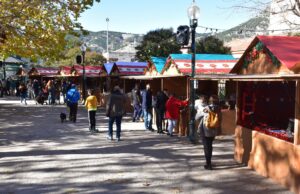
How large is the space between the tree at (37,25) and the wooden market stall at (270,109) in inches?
432

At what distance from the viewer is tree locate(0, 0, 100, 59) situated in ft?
55.5

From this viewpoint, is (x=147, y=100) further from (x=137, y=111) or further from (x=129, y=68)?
(x=129, y=68)

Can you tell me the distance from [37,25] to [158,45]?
3645cm

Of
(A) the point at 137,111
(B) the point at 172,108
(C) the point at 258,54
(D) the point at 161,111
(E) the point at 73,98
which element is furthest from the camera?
(A) the point at 137,111

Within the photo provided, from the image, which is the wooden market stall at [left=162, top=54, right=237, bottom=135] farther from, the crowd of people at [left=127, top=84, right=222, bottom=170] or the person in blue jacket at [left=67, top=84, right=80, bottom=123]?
the person in blue jacket at [left=67, top=84, right=80, bottom=123]

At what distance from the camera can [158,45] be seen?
179ft

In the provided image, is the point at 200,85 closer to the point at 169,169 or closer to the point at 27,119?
the point at 27,119

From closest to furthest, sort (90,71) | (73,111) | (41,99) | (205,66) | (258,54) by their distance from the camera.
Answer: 1. (258,54)
2. (205,66)
3. (73,111)
4. (41,99)
5. (90,71)

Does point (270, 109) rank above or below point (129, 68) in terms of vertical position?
below

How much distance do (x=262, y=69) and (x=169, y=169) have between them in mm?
2909

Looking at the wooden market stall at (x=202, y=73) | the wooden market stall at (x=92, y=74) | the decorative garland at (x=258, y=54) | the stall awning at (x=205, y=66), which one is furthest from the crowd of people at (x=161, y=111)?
the wooden market stall at (x=92, y=74)

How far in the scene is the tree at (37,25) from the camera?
16922 millimetres

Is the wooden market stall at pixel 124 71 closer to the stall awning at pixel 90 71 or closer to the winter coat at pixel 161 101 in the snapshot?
the stall awning at pixel 90 71

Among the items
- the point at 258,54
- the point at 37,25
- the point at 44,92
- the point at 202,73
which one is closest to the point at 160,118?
the point at 202,73
